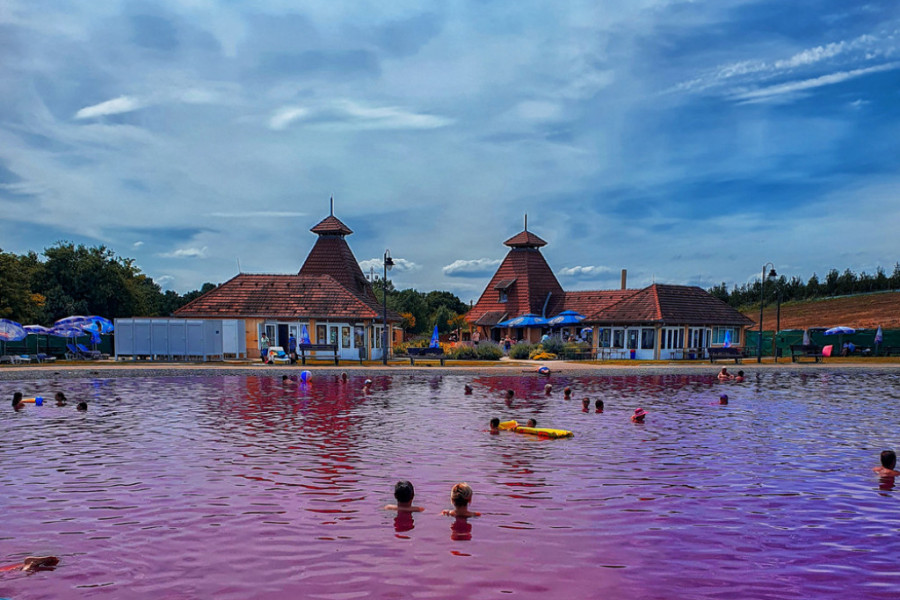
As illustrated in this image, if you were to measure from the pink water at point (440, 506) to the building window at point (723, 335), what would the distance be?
28105 millimetres

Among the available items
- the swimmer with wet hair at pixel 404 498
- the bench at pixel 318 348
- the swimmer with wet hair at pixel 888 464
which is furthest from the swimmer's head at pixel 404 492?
the bench at pixel 318 348

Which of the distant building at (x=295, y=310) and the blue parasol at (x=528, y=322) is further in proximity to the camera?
the blue parasol at (x=528, y=322)

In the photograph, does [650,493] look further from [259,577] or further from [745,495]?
[259,577]

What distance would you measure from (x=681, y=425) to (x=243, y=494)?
1261 centimetres

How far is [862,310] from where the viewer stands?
240 feet

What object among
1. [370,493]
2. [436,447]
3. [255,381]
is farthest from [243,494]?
[255,381]

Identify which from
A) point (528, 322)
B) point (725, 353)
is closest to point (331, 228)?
point (528, 322)

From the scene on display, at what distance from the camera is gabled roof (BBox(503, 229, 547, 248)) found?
185 feet

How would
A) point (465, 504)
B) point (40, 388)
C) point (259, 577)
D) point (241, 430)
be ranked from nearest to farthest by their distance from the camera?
point (259, 577) < point (465, 504) < point (241, 430) < point (40, 388)

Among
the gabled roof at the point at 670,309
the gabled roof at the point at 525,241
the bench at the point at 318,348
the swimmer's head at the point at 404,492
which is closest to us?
the swimmer's head at the point at 404,492

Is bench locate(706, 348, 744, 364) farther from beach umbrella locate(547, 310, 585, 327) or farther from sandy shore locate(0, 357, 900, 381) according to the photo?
beach umbrella locate(547, 310, 585, 327)

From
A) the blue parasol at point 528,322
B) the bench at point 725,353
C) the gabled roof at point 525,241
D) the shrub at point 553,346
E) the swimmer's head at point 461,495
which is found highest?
the gabled roof at point 525,241

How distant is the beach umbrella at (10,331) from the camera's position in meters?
33.9

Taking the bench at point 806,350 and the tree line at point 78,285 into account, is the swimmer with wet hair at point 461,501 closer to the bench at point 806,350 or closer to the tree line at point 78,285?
the bench at point 806,350
